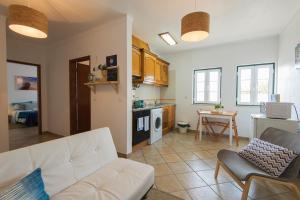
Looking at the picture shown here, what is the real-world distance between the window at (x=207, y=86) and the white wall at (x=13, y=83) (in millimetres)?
7144

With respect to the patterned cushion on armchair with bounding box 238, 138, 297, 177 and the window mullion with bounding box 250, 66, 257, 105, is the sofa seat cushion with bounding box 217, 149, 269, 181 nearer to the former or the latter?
the patterned cushion on armchair with bounding box 238, 138, 297, 177

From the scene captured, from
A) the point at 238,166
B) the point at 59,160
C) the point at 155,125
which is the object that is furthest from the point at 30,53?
the point at 238,166

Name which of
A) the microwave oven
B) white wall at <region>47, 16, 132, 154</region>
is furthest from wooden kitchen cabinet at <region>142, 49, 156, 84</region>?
the microwave oven

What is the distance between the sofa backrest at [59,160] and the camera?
3.37 feet

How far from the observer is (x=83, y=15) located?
278 centimetres

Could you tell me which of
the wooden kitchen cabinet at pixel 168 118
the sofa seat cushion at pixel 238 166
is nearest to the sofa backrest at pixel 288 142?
the sofa seat cushion at pixel 238 166

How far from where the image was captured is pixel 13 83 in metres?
6.27

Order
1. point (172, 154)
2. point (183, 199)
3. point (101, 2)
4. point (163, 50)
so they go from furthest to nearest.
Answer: point (163, 50)
point (172, 154)
point (101, 2)
point (183, 199)

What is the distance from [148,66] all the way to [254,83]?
2.87 metres

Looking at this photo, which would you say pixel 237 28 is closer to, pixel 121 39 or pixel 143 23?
pixel 143 23

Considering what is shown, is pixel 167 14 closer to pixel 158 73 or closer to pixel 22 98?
pixel 158 73

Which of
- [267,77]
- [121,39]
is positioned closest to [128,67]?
[121,39]

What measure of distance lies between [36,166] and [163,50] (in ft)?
14.9

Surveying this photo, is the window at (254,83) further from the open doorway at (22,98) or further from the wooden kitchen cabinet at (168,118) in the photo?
the open doorway at (22,98)
